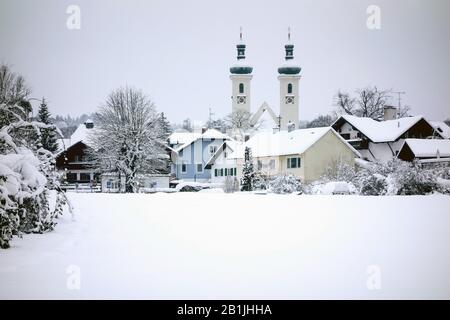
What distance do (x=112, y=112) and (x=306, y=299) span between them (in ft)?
132

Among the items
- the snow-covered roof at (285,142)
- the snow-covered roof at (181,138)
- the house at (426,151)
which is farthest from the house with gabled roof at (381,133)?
the snow-covered roof at (181,138)

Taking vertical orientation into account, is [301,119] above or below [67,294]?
above

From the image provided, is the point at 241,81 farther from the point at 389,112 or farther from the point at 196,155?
the point at 389,112

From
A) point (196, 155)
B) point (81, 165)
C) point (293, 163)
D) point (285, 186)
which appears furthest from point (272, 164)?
point (81, 165)

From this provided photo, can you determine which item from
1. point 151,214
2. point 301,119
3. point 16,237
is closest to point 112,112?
point 151,214

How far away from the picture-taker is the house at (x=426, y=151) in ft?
120

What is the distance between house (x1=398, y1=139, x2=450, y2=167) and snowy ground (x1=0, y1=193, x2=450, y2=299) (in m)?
22.9

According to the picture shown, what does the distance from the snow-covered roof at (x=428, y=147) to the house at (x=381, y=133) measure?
5.47 feet

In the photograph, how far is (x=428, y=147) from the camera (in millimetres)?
40875

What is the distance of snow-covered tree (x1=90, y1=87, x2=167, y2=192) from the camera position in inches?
1657

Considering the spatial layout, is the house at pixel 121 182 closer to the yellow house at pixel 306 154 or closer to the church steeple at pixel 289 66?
Answer: the yellow house at pixel 306 154
